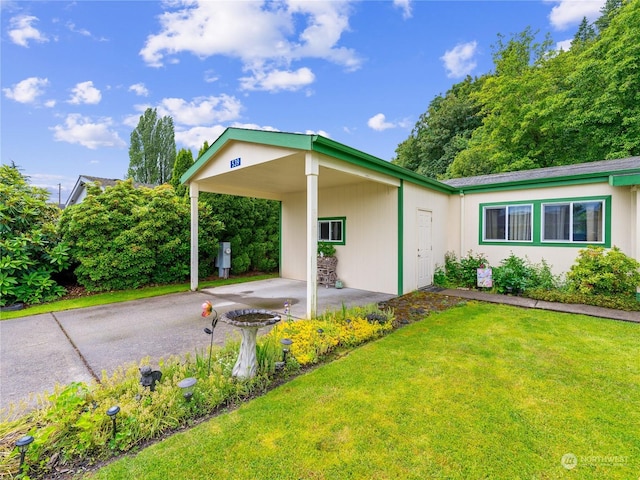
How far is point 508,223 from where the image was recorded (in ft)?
25.2

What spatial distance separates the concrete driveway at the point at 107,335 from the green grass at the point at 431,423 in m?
1.64

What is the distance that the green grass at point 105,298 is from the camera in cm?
557

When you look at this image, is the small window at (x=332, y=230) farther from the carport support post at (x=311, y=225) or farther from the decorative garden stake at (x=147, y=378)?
the decorative garden stake at (x=147, y=378)

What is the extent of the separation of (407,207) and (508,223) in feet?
9.74

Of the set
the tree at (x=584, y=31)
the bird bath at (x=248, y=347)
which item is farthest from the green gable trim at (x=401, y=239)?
the tree at (x=584, y=31)

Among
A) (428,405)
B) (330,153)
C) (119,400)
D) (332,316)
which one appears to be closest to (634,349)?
(428,405)

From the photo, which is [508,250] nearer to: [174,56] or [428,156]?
[174,56]

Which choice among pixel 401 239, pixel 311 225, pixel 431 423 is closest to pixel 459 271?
pixel 401 239

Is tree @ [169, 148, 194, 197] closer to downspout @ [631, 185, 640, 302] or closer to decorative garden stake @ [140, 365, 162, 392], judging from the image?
decorative garden stake @ [140, 365, 162, 392]

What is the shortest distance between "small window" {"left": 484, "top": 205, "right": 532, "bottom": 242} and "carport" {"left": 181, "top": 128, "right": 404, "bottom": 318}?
3051 millimetres

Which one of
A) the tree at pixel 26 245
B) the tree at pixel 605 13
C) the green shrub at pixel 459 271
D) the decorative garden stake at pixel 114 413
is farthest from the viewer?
the tree at pixel 605 13

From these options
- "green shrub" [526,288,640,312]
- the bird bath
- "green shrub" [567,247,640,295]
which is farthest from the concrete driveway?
"green shrub" [567,247,640,295]

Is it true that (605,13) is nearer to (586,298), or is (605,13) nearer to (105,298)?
(586,298)

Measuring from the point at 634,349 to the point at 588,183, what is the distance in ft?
14.4
